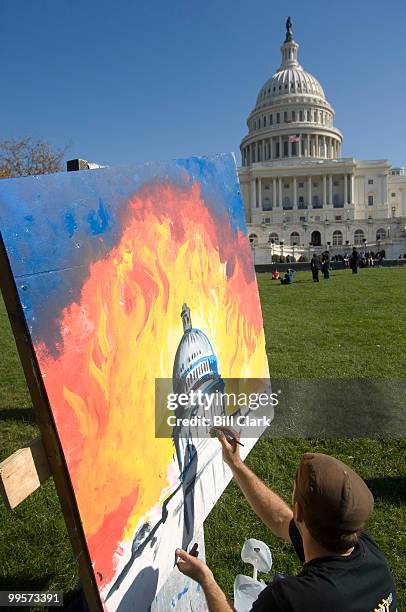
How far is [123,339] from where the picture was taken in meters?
1.43

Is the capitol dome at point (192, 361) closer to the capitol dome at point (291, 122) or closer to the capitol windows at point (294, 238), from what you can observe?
the capitol windows at point (294, 238)

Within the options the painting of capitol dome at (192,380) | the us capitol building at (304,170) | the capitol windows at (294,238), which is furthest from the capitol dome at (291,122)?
the painting of capitol dome at (192,380)

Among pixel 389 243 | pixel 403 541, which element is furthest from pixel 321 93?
pixel 403 541

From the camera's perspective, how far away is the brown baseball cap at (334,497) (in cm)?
133

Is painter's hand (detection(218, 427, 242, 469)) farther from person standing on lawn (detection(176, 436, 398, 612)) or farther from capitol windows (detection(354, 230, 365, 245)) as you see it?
capitol windows (detection(354, 230, 365, 245))

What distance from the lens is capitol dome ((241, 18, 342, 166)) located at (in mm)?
87375

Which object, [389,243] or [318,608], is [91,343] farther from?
[389,243]

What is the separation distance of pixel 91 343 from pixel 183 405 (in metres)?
0.60

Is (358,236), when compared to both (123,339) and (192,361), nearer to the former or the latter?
(192,361)

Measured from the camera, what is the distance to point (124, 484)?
138 cm

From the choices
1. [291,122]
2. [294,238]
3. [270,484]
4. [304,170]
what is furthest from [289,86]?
[270,484]

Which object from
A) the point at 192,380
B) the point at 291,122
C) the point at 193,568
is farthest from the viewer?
the point at 291,122

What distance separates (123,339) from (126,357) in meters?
0.06

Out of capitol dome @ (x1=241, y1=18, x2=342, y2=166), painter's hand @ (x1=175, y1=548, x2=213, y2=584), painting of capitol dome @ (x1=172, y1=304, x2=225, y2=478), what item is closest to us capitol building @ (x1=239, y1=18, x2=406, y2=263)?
capitol dome @ (x1=241, y1=18, x2=342, y2=166)
